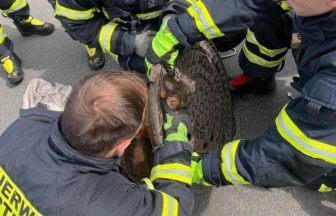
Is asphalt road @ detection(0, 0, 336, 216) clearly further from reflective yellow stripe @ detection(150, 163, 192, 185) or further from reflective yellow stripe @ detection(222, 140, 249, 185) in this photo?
reflective yellow stripe @ detection(150, 163, 192, 185)

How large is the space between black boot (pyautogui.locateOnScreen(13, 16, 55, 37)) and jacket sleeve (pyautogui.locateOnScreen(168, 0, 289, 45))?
2052mm

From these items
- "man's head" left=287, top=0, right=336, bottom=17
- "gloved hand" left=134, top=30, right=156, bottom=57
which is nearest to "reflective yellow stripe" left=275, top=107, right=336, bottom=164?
"man's head" left=287, top=0, right=336, bottom=17

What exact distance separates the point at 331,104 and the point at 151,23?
1384 millimetres

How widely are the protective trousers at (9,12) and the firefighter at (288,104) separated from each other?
177cm

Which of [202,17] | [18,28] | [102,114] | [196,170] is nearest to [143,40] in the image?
[202,17]

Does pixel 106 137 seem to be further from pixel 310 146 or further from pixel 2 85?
pixel 2 85

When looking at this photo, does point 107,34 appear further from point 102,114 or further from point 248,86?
point 102,114

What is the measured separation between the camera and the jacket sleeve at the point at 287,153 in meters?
1.38

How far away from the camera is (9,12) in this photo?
3.19 metres

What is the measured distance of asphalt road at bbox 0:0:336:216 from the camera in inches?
81.0

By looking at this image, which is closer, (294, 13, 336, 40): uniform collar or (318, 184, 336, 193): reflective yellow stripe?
(294, 13, 336, 40): uniform collar

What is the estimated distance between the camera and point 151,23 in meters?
2.34

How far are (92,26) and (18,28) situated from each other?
1.41 m

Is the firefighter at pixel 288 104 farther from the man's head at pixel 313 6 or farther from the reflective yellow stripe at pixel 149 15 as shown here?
the reflective yellow stripe at pixel 149 15
